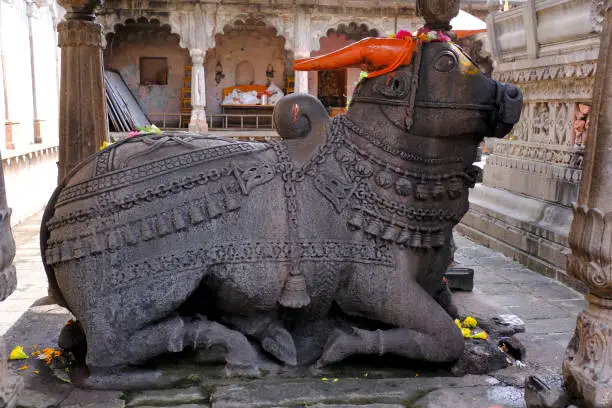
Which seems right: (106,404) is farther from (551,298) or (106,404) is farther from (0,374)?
(551,298)

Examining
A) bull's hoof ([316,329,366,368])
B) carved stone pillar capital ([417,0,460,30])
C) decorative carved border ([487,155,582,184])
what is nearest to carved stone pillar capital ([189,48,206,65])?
decorative carved border ([487,155,582,184])

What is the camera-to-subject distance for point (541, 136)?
5715 mm

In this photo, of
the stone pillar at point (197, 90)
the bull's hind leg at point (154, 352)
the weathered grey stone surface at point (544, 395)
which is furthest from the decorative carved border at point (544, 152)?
the stone pillar at point (197, 90)

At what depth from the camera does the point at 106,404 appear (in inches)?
99.3

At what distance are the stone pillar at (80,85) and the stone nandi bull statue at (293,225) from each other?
1.36m

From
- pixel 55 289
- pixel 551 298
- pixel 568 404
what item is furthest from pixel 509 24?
pixel 55 289

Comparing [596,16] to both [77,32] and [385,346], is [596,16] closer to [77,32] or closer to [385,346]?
[385,346]

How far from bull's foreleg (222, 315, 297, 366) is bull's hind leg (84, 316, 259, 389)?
0.11 m

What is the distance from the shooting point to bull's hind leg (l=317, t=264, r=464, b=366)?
2.79 meters

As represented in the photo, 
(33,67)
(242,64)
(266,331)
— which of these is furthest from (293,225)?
(242,64)

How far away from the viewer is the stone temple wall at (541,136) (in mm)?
4984

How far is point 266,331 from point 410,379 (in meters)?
0.73

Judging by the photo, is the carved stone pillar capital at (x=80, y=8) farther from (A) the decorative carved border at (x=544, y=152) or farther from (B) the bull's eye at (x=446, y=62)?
(A) the decorative carved border at (x=544, y=152)

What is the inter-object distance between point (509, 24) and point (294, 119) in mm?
4220
